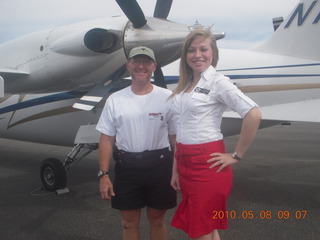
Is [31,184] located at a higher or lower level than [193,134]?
lower

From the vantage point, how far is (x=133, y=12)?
3.92 m

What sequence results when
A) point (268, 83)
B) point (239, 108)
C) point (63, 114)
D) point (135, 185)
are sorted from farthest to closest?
point (63, 114) < point (268, 83) < point (135, 185) < point (239, 108)

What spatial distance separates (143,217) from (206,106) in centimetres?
270

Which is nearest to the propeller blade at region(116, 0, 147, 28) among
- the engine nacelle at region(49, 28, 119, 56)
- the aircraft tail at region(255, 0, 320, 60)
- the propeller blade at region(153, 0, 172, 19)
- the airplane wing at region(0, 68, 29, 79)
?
the engine nacelle at region(49, 28, 119, 56)

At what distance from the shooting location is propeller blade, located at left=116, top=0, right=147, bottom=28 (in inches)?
154

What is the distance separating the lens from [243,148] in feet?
7.20

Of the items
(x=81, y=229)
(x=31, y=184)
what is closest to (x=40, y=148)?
(x=31, y=184)

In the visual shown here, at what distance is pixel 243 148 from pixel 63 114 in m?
4.73

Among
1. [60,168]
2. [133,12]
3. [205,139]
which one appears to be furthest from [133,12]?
[60,168]

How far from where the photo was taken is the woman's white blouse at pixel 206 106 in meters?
2.19

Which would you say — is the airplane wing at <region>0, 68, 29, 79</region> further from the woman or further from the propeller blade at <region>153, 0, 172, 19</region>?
the woman

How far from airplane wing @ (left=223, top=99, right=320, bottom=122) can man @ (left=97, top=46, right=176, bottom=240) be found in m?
2.55

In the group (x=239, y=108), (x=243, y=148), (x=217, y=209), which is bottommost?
(x=217, y=209)

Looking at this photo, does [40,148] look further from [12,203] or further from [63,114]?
[12,203]
